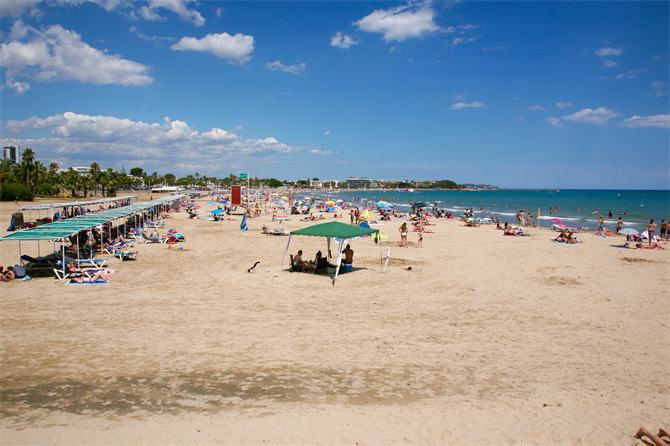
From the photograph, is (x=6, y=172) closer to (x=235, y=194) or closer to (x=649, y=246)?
(x=235, y=194)

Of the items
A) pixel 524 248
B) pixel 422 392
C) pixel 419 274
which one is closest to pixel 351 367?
pixel 422 392

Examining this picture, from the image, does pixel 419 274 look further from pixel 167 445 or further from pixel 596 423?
pixel 167 445

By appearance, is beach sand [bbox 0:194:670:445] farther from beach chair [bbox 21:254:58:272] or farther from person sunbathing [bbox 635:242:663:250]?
person sunbathing [bbox 635:242:663:250]

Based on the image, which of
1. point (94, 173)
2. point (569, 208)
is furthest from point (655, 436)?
point (94, 173)

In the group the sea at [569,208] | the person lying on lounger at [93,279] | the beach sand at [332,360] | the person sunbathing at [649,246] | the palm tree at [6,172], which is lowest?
the beach sand at [332,360]

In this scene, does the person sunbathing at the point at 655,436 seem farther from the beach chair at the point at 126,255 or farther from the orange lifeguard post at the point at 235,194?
the orange lifeguard post at the point at 235,194

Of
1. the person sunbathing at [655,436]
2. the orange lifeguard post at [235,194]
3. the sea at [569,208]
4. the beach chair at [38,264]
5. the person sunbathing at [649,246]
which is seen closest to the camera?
the person sunbathing at [655,436]

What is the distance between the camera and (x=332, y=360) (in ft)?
19.2

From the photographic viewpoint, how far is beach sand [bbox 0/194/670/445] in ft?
13.7

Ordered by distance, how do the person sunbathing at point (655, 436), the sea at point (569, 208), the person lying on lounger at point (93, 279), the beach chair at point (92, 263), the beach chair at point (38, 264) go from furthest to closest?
1. the sea at point (569, 208)
2. the beach chair at point (92, 263)
3. the beach chair at point (38, 264)
4. the person lying on lounger at point (93, 279)
5. the person sunbathing at point (655, 436)

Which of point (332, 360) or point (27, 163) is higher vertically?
point (27, 163)

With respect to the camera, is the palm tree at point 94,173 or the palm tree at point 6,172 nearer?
the palm tree at point 6,172

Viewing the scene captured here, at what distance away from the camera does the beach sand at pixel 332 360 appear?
4184 mm

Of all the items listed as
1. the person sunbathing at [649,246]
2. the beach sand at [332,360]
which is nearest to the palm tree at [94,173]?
the beach sand at [332,360]
